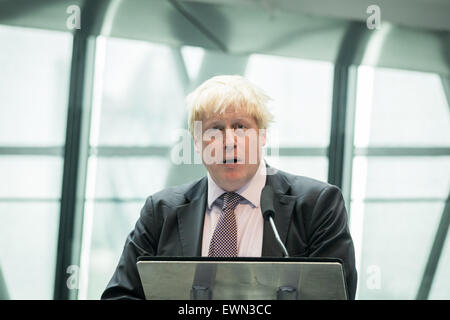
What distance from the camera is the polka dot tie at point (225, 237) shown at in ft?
7.01

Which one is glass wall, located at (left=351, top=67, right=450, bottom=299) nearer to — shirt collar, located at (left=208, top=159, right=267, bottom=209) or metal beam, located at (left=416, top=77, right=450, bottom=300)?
metal beam, located at (left=416, top=77, right=450, bottom=300)

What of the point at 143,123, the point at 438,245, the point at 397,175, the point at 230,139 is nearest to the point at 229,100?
the point at 230,139

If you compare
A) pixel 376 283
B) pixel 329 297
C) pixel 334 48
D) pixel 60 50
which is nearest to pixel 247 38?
pixel 334 48

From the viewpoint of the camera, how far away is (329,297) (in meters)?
1.60

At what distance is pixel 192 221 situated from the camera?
2.23 meters

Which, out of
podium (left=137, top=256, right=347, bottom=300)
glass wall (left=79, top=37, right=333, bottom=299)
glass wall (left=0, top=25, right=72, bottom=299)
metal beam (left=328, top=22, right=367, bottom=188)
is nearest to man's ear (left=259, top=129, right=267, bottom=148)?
podium (left=137, top=256, right=347, bottom=300)

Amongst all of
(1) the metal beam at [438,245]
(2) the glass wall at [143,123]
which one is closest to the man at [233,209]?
(2) the glass wall at [143,123]

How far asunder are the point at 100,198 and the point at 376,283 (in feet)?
6.08

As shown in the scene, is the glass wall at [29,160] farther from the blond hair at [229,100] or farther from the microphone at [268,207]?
the microphone at [268,207]

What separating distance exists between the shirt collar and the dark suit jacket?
25 millimetres

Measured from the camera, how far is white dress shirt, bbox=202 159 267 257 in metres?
2.17

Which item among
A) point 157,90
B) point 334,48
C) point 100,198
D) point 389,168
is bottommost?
point 100,198

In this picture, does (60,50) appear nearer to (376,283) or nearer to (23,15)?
(23,15)
